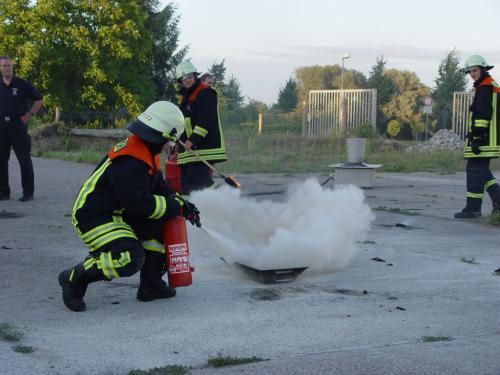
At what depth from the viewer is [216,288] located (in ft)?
18.4

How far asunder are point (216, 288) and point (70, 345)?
1.64 metres

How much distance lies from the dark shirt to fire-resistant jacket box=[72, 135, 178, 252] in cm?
553

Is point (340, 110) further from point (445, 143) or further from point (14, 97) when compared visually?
point (14, 97)

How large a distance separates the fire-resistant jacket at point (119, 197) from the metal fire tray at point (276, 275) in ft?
3.41

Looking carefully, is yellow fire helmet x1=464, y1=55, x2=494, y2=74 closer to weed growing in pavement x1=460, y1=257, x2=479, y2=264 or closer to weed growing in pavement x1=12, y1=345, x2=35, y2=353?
weed growing in pavement x1=460, y1=257, x2=479, y2=264

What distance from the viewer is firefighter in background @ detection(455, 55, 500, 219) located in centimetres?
920

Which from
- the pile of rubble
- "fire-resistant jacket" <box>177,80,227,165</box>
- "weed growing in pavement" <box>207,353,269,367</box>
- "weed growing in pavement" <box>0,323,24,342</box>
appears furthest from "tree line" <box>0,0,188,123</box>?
"weed growing in pavement" <box>207,353,269,367</box>

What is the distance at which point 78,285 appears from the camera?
4922 mm

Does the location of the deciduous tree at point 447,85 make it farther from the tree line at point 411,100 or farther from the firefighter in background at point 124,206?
the firefighter in background at point 124,206

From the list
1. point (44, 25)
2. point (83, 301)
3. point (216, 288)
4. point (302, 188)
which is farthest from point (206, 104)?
point (44, 25)

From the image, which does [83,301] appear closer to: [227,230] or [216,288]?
[216,288]

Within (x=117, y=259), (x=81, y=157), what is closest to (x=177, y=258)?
(x=117, y=259)

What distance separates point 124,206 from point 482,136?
5.75m

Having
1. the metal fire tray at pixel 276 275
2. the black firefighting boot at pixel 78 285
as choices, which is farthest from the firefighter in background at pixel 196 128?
the black firefighting boot at pixel 78 285
